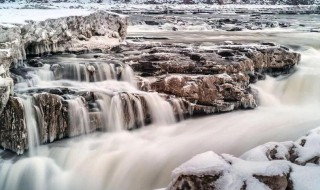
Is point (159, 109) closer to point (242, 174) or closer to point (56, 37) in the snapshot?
point (56, 37)

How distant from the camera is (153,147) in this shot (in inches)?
358

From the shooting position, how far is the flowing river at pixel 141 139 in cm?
783

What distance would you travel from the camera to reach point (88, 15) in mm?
14547

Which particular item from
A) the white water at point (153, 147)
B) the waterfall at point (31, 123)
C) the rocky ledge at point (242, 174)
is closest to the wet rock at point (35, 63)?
the waterfall at point (31, 123)

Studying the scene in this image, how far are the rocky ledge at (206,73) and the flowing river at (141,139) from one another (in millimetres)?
344

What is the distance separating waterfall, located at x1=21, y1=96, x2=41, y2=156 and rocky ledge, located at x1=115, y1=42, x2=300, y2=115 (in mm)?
3043

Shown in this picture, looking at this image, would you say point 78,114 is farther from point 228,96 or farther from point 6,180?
point 228,96

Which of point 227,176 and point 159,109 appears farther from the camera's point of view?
point 159,109

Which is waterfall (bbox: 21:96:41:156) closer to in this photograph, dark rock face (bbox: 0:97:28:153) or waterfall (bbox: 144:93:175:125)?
dark rock face (bbox: 0:97:28:153)

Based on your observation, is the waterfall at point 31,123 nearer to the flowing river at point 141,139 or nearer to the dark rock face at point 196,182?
the flowing river at point 141,139

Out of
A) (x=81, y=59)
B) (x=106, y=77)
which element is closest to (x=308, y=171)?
(x=106, y=77)

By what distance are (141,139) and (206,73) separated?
307 cm

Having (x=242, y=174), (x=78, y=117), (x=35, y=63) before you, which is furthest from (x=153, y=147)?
(x=242, y=174)

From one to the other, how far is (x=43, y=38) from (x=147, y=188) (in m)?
7.12
